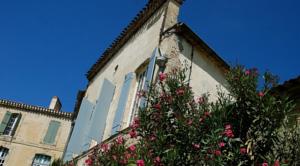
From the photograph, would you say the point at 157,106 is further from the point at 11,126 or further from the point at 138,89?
the point at 11,126

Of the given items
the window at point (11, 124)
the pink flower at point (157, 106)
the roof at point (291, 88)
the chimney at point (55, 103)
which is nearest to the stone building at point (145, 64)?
the pink flower at point (157, 106)

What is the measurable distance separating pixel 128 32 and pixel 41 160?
17.6 m

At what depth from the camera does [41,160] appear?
2509 cm

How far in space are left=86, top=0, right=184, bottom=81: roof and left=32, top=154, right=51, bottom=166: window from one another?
13460 mm

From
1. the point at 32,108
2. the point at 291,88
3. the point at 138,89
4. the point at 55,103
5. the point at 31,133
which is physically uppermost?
the point at 55,103

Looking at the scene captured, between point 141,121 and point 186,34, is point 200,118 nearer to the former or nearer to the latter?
point 141,121

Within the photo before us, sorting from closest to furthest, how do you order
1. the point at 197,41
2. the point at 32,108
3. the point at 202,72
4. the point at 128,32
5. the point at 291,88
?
the point at 291,88, the point at 197,41, the point at 202,72, the point at 128,32, the point at 32,108

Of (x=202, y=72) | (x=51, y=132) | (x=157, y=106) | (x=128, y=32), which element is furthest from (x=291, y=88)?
(x=51, y=132)

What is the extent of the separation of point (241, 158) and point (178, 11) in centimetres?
626

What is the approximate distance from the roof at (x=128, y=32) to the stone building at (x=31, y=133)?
12667 mm

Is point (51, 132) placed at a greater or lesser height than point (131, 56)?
greater

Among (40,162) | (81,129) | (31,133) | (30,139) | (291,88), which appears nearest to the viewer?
(291,88)

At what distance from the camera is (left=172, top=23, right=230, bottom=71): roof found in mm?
8672

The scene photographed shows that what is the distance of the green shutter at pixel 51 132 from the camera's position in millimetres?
25359
